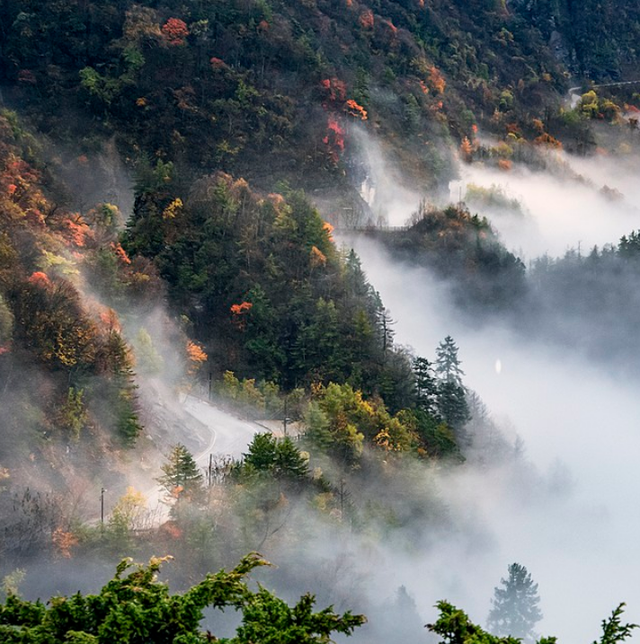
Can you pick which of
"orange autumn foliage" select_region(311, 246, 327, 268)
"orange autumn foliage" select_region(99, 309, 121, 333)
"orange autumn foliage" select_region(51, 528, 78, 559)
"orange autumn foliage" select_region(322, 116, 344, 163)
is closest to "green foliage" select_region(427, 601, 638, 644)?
"orange autumn foliage" select_region(51, 528, 78, 559)

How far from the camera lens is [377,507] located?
288 ft

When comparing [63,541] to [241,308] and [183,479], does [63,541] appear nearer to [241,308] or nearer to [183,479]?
[183,479]

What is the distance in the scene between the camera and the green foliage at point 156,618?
28.5 metres

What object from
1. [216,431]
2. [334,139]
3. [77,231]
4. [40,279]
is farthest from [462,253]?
[40,279]

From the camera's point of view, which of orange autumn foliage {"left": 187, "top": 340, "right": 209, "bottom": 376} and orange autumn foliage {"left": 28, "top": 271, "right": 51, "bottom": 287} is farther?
orange autumn foliage {"left": 187, "top": 340, "right": 209, "bottom": 376}

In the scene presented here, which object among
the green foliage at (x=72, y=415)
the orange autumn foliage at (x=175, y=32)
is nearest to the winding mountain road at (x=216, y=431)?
the green foliage at (x=72, y=415)

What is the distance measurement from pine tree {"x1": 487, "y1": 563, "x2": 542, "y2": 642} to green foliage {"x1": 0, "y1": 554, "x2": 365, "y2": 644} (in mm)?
70157

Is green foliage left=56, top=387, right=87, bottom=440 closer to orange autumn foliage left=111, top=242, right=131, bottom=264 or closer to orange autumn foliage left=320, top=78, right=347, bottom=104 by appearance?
orange autumn foliage left=111, top=242, right=131, bottom=264

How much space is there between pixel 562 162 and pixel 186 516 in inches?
5129

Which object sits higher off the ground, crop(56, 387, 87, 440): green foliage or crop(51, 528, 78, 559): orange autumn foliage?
crop(56, 387, 87, 440): green foliage

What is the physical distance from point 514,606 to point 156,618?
73.1m

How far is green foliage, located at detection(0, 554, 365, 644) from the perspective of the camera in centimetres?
2855

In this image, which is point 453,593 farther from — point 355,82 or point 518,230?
point 518,230

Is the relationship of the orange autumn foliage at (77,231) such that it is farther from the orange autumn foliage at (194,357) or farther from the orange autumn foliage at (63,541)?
the orange autumn foliage at (63,541)
